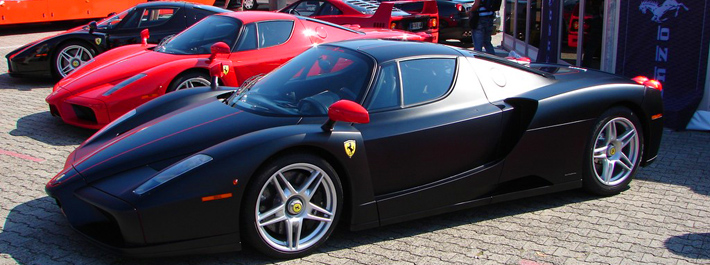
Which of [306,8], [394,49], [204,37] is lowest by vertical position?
[306,8]

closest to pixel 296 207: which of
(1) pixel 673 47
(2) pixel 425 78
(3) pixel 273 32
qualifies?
(2) pixel 425 78

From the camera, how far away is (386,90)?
444cm

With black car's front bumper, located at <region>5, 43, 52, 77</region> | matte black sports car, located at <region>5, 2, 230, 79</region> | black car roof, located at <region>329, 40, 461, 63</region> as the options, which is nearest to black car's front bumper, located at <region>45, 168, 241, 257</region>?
black car roof, located at <region>329, 40, 461, 63</region>

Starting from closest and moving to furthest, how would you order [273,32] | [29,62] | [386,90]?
1. [386,90]
2. [273,32]
3. [29,62]

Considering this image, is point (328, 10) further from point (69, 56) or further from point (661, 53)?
point (661, 53)

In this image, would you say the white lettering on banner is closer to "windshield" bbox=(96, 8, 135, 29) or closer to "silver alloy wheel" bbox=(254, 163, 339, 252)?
"silver alloy wheel" bbox=(254, 163, 339, 252)

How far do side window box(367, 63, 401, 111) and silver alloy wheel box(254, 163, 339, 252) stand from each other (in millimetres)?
628

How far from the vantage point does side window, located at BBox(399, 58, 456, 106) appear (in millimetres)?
4500

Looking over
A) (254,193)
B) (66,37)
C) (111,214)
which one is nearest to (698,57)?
(254,193)

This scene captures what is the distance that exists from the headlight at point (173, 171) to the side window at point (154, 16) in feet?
22.4

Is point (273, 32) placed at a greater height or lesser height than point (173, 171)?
greater

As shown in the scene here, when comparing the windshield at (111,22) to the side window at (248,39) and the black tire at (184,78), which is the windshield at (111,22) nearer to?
the side window at (248,39)

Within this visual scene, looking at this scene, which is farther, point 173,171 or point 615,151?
point 615,151

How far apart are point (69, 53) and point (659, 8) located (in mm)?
7801
